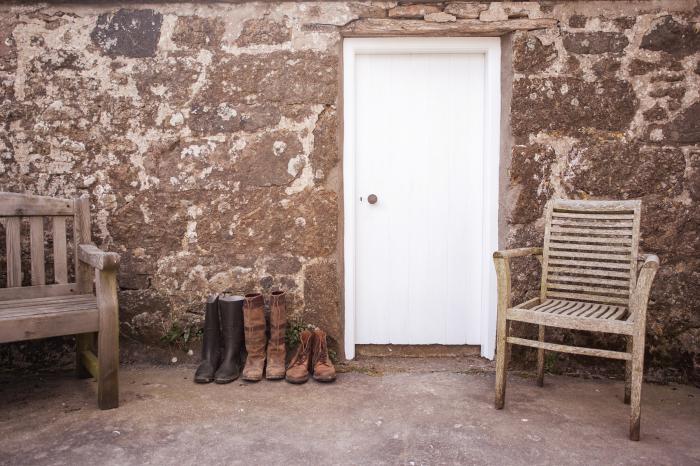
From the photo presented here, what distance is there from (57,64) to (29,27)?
0.28 metres

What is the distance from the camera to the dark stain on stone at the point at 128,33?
11.6ft

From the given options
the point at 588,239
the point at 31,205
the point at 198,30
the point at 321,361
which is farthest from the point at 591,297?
the point at 31,205

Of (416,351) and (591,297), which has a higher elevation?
(591,297)

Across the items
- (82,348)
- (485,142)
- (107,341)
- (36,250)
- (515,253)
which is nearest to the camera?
(107,341)

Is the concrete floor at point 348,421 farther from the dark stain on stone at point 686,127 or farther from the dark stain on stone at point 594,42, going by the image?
the dark stain on stone at point 594,42

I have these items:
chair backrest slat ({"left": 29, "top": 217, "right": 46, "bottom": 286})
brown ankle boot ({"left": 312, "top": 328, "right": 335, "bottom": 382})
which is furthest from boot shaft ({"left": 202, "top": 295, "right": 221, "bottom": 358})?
chair backrest slat ({"left": 29, "top": 217, "right": 46, "bottom": 286})

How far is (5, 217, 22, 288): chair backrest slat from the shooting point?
3193 mm

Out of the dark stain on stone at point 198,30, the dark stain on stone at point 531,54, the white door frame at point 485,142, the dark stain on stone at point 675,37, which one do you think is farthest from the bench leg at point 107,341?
the dark stain on stone at point 675,37

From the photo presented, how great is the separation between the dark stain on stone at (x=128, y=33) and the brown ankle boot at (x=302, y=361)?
78.1 inches

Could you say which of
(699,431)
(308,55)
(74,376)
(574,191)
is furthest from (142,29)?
(699,431)

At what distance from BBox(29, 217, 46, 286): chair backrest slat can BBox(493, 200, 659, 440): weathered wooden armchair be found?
2504 mm

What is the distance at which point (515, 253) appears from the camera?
3018 mm

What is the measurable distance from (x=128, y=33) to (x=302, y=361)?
2266 mm

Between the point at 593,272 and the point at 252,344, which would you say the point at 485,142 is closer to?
the point at 593,272
